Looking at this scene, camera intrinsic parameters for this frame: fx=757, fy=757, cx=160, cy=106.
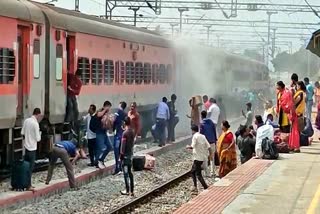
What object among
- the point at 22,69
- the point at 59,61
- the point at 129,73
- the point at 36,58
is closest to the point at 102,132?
the point at 59,61

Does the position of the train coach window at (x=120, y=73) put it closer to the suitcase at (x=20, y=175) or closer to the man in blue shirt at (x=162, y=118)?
the man in blue shirt at (x=162, y=118)

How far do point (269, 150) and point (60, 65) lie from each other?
16.8ft

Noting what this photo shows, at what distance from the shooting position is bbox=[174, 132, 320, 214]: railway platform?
10.5m

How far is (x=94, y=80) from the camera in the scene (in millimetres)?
20109

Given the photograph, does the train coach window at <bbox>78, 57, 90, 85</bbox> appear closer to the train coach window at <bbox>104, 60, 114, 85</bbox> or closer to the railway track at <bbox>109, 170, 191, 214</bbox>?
the train coach window at <bbox>104, 60, 114, 85</bbox>

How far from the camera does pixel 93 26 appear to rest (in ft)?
66.1

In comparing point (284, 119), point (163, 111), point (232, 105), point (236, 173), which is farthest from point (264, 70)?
point (236, 173)

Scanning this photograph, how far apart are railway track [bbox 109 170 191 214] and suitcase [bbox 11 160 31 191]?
1912 mm

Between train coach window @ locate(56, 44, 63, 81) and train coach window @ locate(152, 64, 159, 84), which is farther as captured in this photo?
train coach window @ locate(152, 64, 159, 84)

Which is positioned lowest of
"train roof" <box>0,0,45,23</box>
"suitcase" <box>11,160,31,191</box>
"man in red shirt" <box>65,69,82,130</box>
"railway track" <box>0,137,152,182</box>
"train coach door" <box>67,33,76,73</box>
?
"railway track" <box>0,137,152,182</box>

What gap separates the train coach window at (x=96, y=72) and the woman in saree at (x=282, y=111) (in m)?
5.14

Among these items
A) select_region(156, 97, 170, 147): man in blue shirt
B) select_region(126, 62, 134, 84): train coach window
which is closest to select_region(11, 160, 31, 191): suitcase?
select_region(156, 97, 170, 147): man in blue shirt

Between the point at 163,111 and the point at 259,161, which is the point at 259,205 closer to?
the point at 259,161

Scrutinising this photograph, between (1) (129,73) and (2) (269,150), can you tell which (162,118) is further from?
(2) (269,150)
